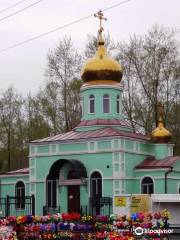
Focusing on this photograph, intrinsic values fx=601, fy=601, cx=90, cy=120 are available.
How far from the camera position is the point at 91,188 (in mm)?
31812

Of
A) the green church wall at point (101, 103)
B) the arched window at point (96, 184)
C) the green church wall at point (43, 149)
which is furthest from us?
the green church wall at point (101, 103)

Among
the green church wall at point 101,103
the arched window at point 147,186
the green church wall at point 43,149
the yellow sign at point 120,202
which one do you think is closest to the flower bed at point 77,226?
the yellow sign at point 120,202

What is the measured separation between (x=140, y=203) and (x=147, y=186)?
5378 millimetres

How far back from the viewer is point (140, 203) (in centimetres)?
2658

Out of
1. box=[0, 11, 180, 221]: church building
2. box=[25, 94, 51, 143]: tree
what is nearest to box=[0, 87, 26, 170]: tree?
box=[25, 94, 51, 143]: tree

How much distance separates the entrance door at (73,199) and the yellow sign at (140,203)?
6.20 metres

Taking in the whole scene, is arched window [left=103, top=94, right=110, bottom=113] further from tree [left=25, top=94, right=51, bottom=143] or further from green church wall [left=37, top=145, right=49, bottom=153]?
tree [left=25, top=94, right=51, bottom=143]

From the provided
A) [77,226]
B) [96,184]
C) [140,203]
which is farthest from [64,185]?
[77,226]

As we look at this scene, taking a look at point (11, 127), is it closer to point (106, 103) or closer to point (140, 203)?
point (106, 103)

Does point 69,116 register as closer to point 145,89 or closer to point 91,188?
point 145,89

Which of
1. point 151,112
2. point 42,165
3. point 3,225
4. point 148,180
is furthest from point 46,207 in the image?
point 3,225

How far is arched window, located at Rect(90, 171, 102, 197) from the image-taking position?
31562 millimetres

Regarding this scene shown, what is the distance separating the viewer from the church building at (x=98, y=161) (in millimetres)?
31188

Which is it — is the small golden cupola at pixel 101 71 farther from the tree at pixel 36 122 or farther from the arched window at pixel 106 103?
the tree at pixel 36 122
